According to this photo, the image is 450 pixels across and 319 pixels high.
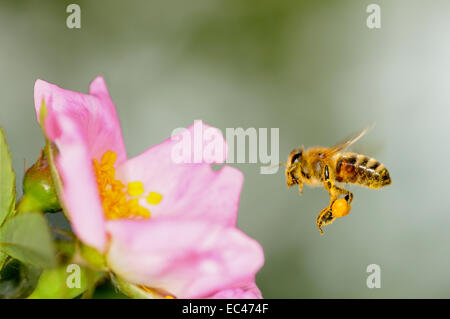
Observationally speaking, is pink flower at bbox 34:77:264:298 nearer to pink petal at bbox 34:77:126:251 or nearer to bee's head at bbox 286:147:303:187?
pink petal at bbox 34:77:126:251

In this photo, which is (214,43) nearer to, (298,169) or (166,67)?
(166,67)

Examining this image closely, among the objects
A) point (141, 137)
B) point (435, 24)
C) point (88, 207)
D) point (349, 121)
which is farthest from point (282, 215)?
point (88, 207)

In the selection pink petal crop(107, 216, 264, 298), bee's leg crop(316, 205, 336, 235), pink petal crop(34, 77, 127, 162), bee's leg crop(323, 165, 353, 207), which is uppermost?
pink petal crop(34, 77, 127, 162)

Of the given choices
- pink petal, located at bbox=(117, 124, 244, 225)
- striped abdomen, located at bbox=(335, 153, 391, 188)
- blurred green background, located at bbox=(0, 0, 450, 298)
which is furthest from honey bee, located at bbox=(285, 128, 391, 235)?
blurred green background, located at bbox=(0, 0, 450, 298)

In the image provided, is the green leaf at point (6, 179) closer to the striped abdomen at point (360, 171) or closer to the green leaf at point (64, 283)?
the green leaf at point (64, 283)

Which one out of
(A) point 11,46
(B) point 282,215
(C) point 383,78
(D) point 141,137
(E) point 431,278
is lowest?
(E) point 431,278

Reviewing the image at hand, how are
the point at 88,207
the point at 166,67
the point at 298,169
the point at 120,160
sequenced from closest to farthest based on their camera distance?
the point at 88,207, the point at 120,160, the point at 298,169, the point at 166,67
